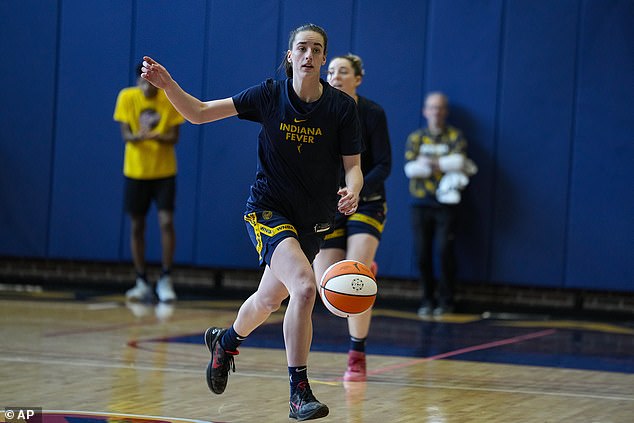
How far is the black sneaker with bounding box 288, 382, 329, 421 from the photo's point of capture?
14.2 feet

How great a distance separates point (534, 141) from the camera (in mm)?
10750

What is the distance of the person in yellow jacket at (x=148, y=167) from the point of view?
10.5 meters

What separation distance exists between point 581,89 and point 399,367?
5.20 m

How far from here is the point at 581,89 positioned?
1063 centimetres

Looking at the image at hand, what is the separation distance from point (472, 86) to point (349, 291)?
21.8 ft

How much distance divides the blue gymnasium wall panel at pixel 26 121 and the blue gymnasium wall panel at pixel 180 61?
109cm

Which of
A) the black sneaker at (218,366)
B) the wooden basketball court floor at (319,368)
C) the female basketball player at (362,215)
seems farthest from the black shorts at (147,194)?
the black sneaker at (218,366)

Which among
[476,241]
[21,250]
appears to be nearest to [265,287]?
[476,241]

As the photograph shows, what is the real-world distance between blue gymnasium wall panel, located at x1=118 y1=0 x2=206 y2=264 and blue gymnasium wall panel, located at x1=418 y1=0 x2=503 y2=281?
2.62 meters

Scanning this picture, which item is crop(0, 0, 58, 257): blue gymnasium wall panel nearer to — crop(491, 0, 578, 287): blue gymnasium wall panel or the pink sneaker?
crop(491, 0, 578, 287): blue gymnasium wall panel

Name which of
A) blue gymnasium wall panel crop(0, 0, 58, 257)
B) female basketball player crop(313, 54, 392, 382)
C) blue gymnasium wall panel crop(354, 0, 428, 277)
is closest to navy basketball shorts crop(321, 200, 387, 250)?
female basketball player crop(313, 54, 392, 382)

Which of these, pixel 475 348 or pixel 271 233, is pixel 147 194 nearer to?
pixel 475 348

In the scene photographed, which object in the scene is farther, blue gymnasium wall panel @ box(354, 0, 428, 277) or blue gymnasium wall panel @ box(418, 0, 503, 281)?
blue gymnasium wall panel @ box(354, 0, 428, 277)

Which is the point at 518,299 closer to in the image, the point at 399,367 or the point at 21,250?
the point at 399,367
